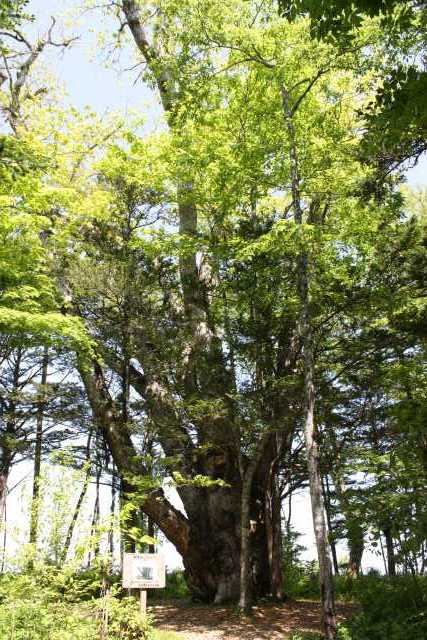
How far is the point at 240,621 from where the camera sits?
33.1 feet

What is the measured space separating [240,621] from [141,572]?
3.61 meters

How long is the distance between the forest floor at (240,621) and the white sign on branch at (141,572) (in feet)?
5.42

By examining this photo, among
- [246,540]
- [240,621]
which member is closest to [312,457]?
[246,540]

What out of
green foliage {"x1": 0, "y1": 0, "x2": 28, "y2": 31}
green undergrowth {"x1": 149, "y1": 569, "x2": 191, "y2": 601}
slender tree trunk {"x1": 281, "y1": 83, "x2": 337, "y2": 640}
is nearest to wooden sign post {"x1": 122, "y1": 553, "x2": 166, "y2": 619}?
slender tree trunk {"x1": 281, "y1": 83, "x2": 337, "y2": 640}

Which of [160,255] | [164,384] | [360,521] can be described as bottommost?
[360,521]

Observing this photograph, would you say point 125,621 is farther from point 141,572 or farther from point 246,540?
point 246,540

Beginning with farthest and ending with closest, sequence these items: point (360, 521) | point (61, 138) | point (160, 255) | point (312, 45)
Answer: point (61, 138) < point (160, 255) < point (312, 45) < point (360, 521)

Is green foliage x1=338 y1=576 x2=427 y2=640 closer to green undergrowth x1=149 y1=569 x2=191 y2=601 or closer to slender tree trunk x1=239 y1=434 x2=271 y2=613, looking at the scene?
slender tree trunk x1=239 y1=434 x2=271 y2=613

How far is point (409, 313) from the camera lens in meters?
10.4

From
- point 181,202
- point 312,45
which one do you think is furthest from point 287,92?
point 181,202

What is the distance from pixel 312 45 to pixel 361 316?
5143 millimetres

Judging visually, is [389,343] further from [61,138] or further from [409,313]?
[61,138]

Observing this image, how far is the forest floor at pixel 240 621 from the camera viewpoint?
932 centimetres

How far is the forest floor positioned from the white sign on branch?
1.65 meters
